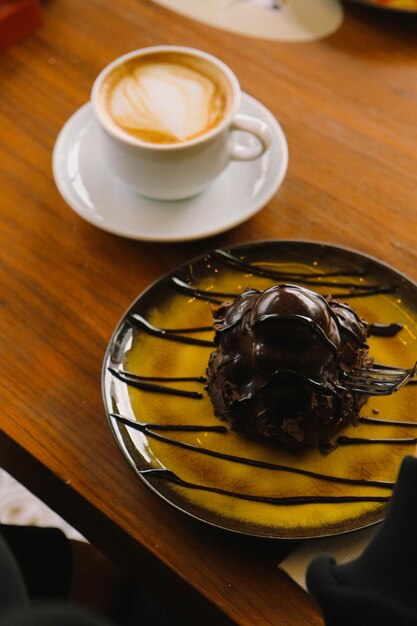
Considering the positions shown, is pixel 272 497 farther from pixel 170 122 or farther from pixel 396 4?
pixel 396 4

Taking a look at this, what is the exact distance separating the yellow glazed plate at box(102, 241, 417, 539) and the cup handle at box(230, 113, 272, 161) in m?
0.13

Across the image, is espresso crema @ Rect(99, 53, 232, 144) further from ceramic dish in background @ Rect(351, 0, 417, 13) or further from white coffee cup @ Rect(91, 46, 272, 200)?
ceramic dish in background @ Rect(351, 0, 417, 13)

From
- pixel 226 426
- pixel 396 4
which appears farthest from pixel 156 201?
pixel 396 4

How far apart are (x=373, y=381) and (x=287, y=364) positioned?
8 cm

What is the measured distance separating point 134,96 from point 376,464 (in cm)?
46

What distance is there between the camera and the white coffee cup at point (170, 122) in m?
0.76

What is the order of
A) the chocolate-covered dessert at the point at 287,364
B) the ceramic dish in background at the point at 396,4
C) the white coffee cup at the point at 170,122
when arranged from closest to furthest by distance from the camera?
the chocolate-covered dessert at the point at 287,364 < the white coffee cup at the point at 170,122 < the ceramic dish in background at the point at 396,4

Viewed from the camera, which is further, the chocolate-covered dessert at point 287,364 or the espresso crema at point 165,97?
the espresso crema at point 165,97

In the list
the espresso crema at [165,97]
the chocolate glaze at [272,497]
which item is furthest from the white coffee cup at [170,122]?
the chocolate glaze at [272,497]

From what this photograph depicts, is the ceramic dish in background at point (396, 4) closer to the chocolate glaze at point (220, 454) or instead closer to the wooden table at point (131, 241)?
the wooden table at point (131, 241)

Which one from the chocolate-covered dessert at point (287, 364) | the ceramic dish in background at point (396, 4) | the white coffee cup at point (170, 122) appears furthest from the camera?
the ceramic dish in background at point (396, 4)

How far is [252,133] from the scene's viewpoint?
2.59 feet

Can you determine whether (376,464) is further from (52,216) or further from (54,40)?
(54,40)

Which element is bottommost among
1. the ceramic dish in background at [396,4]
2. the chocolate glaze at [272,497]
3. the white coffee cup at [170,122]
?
the ceramic dish in background at [396,4]
